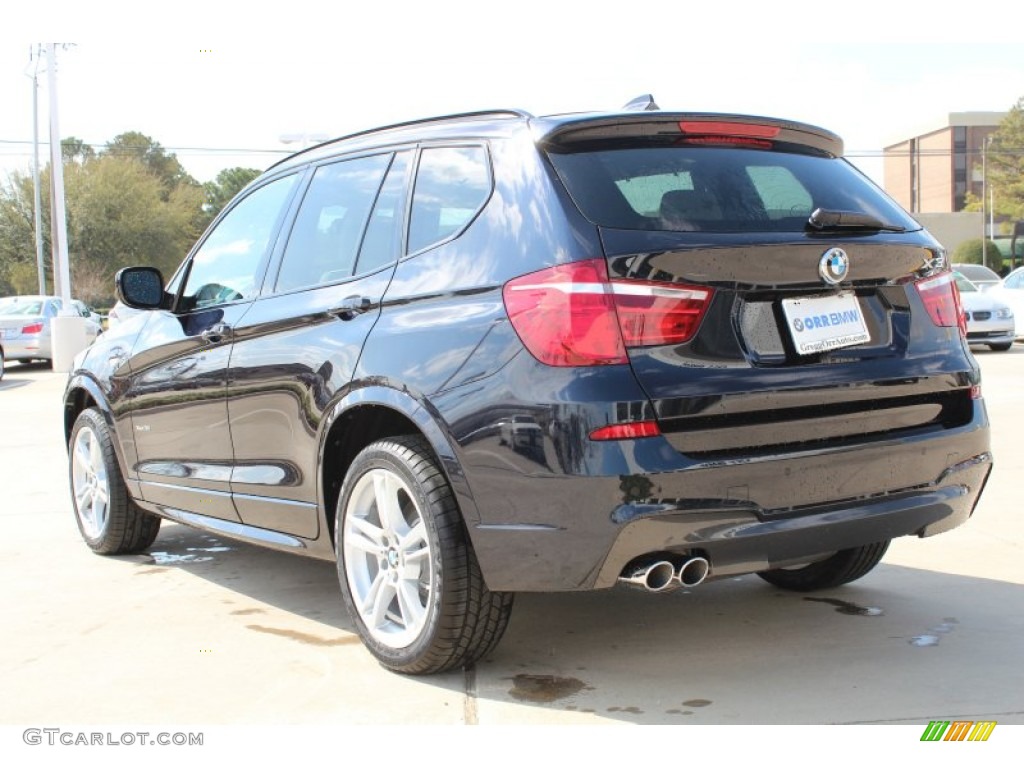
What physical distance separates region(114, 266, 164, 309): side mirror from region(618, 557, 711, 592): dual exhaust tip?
9.93 feet

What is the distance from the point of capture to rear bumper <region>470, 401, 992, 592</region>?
319 cm

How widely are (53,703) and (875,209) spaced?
3.12 metres

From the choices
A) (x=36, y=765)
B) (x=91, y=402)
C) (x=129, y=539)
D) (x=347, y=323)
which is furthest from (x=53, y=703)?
(x=91, y=402)

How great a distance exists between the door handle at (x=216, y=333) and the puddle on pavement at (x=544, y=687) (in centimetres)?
193

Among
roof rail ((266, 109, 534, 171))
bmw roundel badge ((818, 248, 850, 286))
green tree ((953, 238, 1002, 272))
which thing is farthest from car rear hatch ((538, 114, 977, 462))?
green tree ((953, 238, 1002, 272))

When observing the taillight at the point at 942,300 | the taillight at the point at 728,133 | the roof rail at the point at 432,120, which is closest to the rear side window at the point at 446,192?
the roof rail at the point at 432,120

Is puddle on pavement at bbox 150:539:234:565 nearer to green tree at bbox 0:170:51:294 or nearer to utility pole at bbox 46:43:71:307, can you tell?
utility pole at bbox 46:43:71:307

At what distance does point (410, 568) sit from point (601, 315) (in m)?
1.13

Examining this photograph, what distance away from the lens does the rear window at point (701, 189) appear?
344 cm

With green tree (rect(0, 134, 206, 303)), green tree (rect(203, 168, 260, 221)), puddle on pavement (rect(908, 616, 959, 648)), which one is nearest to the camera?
puddle on pavement (rect(908, 616, 959, 648))

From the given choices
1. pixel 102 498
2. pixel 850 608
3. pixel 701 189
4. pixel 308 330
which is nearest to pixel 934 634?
pixel 850 608

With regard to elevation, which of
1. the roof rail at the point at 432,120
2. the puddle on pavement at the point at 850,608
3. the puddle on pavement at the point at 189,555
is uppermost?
the roof rail at the point at 432,120

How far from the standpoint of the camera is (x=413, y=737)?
334cm

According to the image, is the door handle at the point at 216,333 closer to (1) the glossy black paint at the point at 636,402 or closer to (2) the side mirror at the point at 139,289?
(2) the side mirror at the point at 139,289
